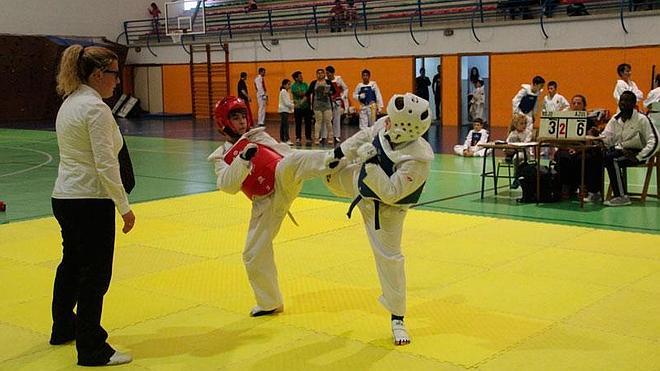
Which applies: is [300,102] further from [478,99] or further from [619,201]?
[619,201]

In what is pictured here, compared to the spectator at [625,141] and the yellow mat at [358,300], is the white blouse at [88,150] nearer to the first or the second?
the yellow mat at [358,300]

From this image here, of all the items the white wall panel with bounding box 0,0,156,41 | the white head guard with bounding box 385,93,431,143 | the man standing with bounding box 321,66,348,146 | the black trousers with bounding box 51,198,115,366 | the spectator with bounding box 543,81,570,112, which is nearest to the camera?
the black trousers with bounding box 51,198,115,366

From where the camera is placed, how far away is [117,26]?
108ft

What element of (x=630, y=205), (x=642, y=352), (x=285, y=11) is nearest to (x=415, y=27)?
(x=285, y=11)

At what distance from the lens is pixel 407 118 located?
183 inches

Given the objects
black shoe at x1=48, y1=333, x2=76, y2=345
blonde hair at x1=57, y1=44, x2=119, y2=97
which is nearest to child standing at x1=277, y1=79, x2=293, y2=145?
black shoe at x1=48, y1=333, x2=76, y2=345

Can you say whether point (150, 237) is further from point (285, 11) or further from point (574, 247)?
point (285, 11)

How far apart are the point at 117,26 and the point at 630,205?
27.7 m

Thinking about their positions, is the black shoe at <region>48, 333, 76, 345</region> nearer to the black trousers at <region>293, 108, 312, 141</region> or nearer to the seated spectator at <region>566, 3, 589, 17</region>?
the black trousers at <region>293, 108, 312, 141</region>

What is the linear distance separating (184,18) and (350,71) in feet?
26.2

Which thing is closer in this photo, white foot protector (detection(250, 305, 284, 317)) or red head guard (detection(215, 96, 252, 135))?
red head guard (detection(215, 96, 252, 135))

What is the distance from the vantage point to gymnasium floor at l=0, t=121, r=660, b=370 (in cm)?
481

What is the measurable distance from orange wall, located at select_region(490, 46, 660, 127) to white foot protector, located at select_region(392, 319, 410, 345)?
16.6 metres

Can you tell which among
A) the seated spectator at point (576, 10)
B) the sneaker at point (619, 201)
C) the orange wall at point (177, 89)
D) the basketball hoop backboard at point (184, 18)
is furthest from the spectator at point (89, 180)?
the orange wall at point (177, 89)
